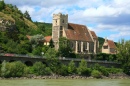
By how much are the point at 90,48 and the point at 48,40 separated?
14.7 metres

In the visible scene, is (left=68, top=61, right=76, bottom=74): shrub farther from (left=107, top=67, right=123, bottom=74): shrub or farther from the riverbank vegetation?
(left=107, top=67, right=123, bottom=74): shrub

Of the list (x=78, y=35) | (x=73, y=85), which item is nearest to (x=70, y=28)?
(x=78, y=35)

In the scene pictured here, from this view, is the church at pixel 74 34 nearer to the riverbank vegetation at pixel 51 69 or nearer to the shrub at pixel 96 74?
the riverbank vegetation at pixel 51 69

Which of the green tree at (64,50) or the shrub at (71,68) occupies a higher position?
the green tree at (64,50)

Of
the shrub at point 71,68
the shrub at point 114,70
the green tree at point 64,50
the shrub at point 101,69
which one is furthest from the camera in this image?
the green tree at point 64,50

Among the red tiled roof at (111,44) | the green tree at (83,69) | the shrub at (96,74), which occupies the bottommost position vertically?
the shrub at (96,74)

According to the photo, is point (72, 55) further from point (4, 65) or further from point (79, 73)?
point (4, 65)

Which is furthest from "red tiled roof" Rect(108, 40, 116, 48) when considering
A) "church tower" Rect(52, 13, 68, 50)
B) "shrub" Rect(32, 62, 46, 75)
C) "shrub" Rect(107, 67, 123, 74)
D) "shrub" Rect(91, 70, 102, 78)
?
"shrub" Rect(32, 62, 46, 75)

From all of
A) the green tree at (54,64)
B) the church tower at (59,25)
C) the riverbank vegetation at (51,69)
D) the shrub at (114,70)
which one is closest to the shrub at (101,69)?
the riverbank vegetation at (51,69)

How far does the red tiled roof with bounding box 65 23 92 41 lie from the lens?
319 ft

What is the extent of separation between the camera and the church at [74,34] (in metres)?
97.0

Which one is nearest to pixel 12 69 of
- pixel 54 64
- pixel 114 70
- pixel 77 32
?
pixel 54 64

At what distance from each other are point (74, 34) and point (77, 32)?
2.06 metres

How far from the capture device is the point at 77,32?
10012 centimetres
